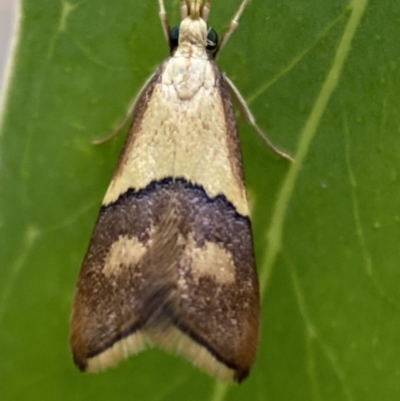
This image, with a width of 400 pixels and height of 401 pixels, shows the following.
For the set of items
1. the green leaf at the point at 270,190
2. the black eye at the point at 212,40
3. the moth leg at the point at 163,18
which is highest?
the moth leg at the point at 163,18

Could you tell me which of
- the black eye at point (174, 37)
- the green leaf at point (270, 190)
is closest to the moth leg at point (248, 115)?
the green leaf at point (270, 190)

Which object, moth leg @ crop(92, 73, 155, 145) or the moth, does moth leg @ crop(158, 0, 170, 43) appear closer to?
the moth

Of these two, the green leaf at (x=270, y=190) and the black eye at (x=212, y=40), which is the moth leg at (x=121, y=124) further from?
the black eye at (x=212, y=40)

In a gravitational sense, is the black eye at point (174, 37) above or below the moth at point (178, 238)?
above

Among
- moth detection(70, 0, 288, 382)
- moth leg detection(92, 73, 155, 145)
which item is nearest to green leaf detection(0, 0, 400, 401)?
moth leg detection(92, 73, 155, 145)

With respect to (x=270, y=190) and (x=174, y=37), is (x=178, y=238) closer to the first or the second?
(x=270, y=190)

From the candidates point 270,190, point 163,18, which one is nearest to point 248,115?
point 270,190

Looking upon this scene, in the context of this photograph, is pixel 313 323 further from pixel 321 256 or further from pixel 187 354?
pixel 187 354

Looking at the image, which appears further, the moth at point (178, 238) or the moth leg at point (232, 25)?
the moth leg at point (232, 25)
